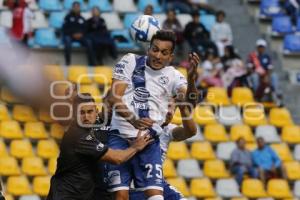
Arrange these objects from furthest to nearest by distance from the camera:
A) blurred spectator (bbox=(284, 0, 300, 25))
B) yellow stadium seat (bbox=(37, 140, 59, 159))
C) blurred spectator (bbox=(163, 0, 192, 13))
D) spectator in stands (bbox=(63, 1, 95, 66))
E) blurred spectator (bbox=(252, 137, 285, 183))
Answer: blurred spectator (bbox=(284, 0, 300, 25)) → blurred spectator (bbox=(163, 0, 192, 13)) → spectator in stands (bbox=(63, 1, 95, 66)) → blurred spectator (bbox=(252, 137, 285, 183)) → yellow stadium seat (bbox=(37, 140, 59, 159))

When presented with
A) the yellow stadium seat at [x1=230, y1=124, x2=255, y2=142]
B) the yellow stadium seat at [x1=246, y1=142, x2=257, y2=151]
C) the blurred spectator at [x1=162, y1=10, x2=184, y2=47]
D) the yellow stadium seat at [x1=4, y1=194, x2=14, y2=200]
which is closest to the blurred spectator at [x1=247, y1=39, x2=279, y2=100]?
the yellow stadium seat at [x1=230, y1=124, x2=255, y2=142]

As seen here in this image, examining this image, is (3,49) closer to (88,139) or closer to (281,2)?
(88,139)

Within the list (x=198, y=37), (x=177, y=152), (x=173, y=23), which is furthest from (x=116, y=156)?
(x=198, y=37)

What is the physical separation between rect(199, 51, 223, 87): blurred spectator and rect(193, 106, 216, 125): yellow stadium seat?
0.49 meters

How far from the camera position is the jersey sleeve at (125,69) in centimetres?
847

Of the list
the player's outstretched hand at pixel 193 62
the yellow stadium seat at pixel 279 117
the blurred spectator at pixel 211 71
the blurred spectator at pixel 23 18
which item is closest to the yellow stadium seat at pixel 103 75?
the blurred spectator at pixel 23 18

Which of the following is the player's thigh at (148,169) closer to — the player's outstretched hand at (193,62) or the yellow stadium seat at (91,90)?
the player's outstretched hand at (193,62)

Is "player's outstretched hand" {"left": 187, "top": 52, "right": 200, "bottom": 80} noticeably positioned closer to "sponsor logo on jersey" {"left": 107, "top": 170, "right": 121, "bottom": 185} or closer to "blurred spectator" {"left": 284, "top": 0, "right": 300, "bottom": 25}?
"sponsor logo on jersey" {"left": 107, "top": 170, "right": 121, "bottom": 185}

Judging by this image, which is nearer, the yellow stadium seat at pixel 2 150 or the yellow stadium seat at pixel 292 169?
the yellow stadium seat at pixel 2 150

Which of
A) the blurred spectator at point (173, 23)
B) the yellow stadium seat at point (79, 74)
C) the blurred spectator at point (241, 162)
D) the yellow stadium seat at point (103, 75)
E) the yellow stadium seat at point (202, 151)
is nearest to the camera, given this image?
the blurred spectator at point (241, 162)

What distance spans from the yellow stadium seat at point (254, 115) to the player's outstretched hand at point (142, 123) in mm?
8930

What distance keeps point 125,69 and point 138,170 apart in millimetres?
877

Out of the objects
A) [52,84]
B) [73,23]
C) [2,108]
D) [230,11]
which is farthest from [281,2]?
[52,84]

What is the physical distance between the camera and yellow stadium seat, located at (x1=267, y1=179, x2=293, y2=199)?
16.0m
